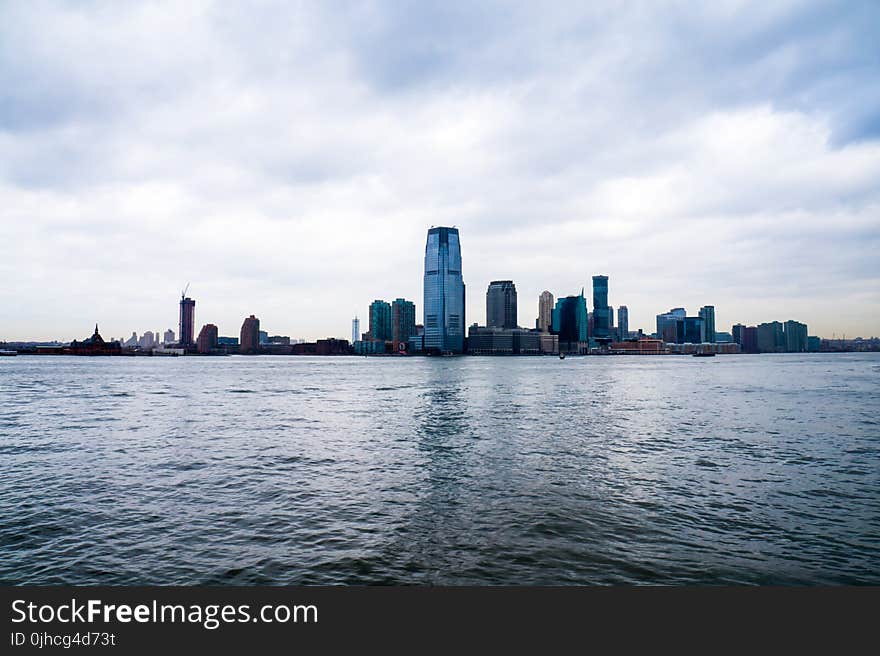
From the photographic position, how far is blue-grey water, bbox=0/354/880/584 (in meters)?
16.2

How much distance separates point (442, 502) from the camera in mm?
23641

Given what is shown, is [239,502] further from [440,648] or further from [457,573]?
[440,648]

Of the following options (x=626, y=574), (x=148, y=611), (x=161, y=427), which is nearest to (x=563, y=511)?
(x=626, y=574)

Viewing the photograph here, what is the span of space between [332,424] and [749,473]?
35.0m

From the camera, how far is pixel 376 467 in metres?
31.2
